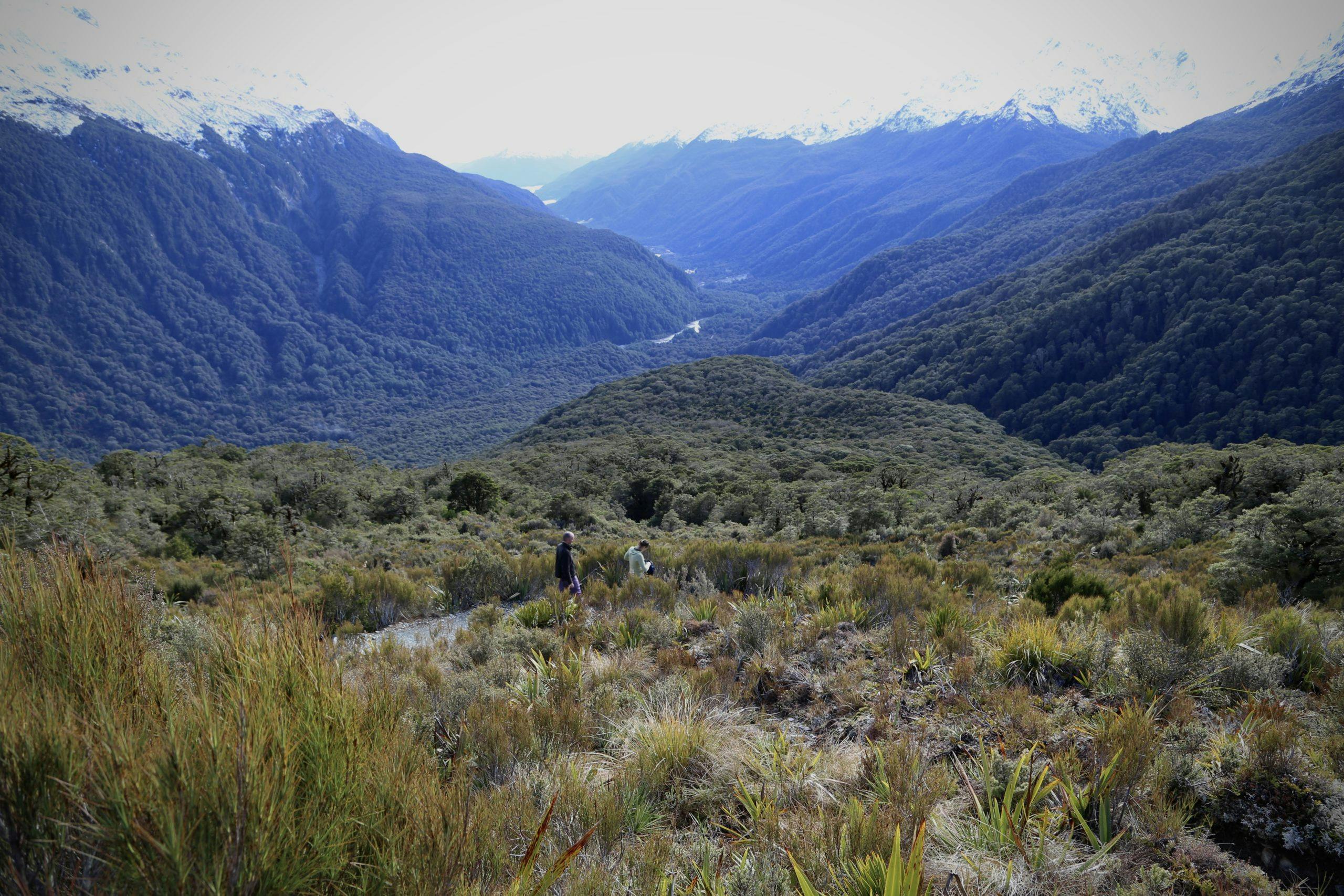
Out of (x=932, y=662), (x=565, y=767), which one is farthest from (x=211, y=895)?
(x=932, y=662)

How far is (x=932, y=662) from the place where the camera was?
4824 mm

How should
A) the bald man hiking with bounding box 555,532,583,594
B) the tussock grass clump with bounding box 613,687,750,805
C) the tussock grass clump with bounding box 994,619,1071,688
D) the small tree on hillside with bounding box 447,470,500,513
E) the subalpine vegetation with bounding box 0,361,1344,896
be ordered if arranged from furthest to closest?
the small tree on hillside with bounding box 447,470,500,513
the bald man hiking with bounding box 555,532,583,594
the tussock grass clump with bounding box 994,619,1071,688
the tussock grass clump with bounding box 613,687,750,805
the subalpine vegetation with bounding box 0,361,1344,896

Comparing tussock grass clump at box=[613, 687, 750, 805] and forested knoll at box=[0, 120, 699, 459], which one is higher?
forested knoll at box=[0, 120, 699, 459]

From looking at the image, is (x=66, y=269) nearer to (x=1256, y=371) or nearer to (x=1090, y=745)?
(x=1090, y=745)

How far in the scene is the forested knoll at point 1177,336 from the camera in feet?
220

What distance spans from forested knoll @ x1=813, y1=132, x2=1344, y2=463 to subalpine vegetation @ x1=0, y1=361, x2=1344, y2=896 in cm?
7584

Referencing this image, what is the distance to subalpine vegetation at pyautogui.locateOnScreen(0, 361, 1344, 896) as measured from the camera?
154cm

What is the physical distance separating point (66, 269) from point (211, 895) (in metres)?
258

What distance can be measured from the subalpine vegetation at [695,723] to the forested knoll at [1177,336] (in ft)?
249

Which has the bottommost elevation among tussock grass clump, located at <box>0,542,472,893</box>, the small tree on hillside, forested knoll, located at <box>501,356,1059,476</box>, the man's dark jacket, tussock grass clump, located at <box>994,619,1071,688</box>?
forested knoll, located at <box>501,356,1059,476</box>

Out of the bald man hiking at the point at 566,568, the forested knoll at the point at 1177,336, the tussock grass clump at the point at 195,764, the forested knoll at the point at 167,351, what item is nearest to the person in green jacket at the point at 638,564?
the bald man hiking at the point at 566,568

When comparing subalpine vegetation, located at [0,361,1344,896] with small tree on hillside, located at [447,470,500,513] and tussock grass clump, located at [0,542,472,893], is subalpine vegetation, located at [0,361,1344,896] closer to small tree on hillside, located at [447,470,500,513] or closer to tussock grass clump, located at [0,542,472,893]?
tussock grass clump, located at [0,542,472,893]

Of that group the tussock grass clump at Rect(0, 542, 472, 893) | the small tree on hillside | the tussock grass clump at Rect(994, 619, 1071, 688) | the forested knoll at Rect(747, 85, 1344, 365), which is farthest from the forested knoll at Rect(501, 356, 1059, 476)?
the forested knoll at Rect(747, 85, 1344, 365)

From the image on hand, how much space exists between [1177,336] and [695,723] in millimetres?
99396
